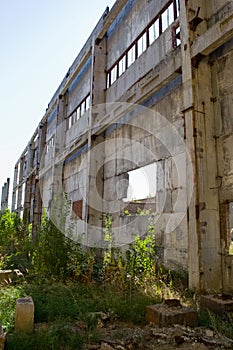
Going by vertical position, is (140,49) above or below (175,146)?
above

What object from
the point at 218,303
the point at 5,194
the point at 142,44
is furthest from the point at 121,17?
the point at 5,194

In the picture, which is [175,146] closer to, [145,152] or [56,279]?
[145,152]

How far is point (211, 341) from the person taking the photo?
3119 millimetres

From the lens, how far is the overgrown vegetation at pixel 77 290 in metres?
3.31

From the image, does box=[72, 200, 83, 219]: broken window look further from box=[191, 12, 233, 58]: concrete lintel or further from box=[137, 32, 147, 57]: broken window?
box=[191, 12, 233, 58]: concrete lintel

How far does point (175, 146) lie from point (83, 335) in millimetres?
4603

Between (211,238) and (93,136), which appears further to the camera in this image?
(93,136)

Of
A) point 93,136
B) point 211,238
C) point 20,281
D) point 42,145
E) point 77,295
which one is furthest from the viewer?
point 42,145

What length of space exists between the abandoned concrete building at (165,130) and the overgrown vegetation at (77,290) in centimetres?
75

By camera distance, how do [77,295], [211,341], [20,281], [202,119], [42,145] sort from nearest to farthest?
1. [211,341]
2. [77,295]
3. [202,119]
4. [20,281]
5. [42,145]

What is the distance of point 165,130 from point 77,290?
14.0 feet

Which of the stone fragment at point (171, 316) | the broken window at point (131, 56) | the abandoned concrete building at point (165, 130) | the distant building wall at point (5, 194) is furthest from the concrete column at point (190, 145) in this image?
the distant building wall at point (5, 194)

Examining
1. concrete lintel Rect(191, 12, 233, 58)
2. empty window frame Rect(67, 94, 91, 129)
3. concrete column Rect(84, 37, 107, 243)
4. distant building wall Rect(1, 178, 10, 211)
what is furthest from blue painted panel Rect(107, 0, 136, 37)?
distant building wall Rect(1, 178, 10, 211)

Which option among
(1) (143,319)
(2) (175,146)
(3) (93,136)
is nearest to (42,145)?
(3) (93,136)
